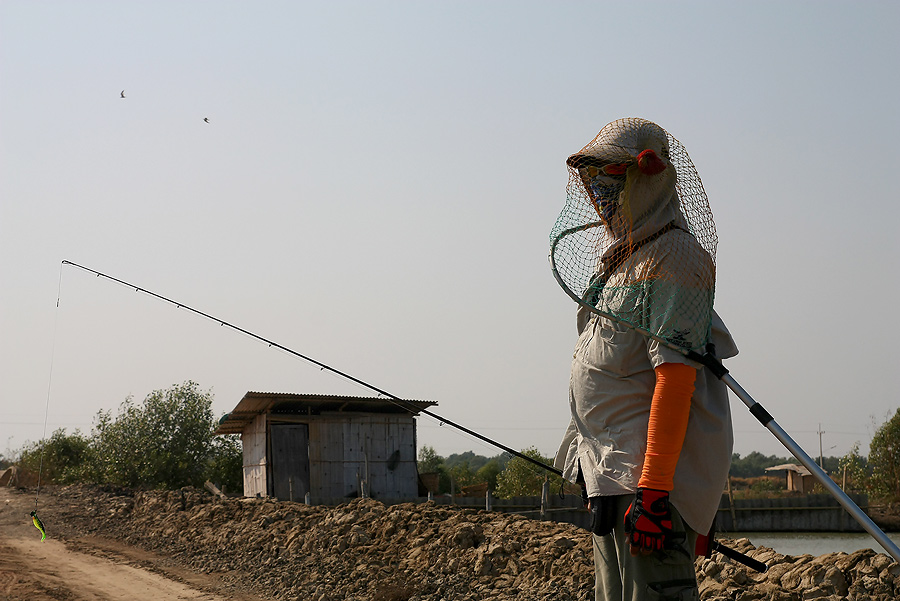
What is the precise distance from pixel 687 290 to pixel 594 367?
45cm

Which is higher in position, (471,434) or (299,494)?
(471,434)

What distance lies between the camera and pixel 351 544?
9.08 meters

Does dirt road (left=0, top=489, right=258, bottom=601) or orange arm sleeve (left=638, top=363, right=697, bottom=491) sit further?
dirt road (left=0, top=489, right=258, bottom=601)

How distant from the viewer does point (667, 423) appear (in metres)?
2.85

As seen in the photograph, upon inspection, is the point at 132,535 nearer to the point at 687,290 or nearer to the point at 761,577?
the point at 761,577

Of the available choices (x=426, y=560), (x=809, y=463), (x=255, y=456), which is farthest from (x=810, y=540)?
(x=809, y=463)

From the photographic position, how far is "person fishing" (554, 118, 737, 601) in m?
2.86

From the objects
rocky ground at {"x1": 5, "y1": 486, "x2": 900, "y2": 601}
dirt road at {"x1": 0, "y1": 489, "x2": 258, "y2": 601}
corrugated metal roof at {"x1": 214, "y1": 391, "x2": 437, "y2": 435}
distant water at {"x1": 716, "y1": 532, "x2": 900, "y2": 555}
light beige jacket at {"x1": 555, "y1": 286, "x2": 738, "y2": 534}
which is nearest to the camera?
light beige jacket at {"x1": 555, "y1": 286, "x2": 738, "y2": 534}

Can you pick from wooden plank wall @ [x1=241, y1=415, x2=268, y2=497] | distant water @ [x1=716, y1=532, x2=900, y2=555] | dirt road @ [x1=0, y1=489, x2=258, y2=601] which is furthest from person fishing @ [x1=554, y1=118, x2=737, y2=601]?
distant water @ [x1=716, y1=532, x2=900, y2=555]

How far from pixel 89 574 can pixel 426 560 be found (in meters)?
4.45

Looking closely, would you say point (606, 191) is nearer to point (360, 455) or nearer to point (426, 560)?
point (426, 560)

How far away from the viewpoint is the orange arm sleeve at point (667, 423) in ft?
9.27

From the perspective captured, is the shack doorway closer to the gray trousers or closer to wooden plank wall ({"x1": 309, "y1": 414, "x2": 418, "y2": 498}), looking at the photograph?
wooden plank wall ({"x1": 309, "y1": 414, "x2": 418, "y2": 498})

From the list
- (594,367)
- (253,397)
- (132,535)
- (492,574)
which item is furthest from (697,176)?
(253,397)
